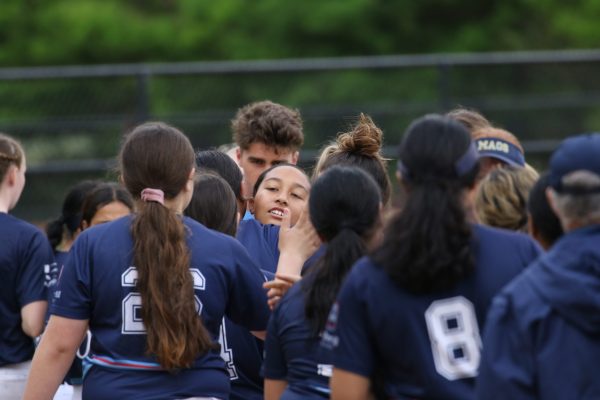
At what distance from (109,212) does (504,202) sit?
9.32ft

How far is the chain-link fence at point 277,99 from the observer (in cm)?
1087

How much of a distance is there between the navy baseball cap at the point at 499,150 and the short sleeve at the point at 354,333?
1.52 metres

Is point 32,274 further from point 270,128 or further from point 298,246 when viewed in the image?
point 298,246

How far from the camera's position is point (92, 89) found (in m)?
11.1

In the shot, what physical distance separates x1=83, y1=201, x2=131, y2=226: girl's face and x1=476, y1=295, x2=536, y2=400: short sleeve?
3475 millimetres

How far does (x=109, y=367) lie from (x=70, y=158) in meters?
7.47

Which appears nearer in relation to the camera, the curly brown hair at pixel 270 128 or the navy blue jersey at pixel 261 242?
the navy blue jersey at pixel 261 242

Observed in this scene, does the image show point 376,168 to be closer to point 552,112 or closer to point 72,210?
point 72,210

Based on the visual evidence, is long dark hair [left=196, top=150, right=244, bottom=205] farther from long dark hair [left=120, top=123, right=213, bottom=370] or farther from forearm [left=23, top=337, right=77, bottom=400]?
forearm [left=23, top=337, right=77, bottom=400]

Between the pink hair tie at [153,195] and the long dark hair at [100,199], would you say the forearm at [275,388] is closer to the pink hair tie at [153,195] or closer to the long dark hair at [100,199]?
the pink hair tie at [153,195]

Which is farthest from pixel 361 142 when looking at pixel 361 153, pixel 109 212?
pixel 109 212

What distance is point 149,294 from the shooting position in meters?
3.78

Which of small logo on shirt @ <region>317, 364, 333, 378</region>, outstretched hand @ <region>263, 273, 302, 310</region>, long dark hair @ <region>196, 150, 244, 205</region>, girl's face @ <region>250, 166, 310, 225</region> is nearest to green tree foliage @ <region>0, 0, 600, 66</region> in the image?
long dark hair @ <region>196, 150, 244, 205</region>

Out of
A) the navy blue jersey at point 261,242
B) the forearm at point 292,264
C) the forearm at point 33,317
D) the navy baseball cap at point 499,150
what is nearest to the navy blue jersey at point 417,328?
the forearm at point 292,264
